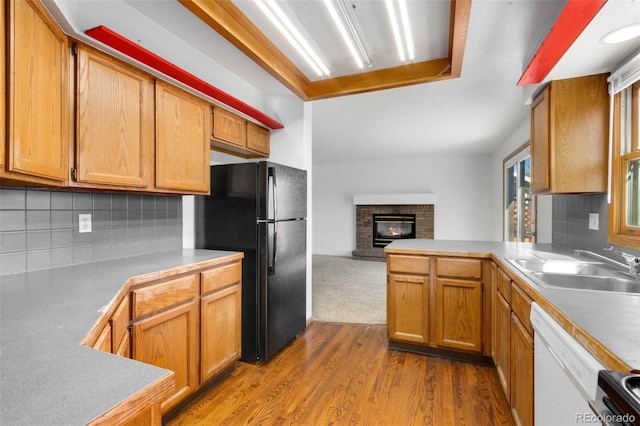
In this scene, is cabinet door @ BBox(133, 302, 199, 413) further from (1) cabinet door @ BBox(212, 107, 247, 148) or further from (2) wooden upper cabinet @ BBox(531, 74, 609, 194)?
(2) wooden upper cabinet @ BBox(531, 74, 609, 194)

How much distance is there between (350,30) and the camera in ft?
6.37

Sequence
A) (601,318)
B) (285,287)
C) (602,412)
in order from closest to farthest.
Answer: (602,412) < (601,318) < (285,287)

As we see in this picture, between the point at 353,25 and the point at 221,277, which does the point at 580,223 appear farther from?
the point at 221,277

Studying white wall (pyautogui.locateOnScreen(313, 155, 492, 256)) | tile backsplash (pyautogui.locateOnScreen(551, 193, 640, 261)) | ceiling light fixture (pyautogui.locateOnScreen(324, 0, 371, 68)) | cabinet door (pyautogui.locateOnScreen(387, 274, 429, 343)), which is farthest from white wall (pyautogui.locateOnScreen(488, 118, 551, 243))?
ceiling light fixture (pyautogui.locateOnScreen(324, 0, 371, 68))

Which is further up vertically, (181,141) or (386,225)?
(181,141)

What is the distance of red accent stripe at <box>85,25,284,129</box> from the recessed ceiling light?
2.26 metres

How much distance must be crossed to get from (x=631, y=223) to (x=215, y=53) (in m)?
3.03

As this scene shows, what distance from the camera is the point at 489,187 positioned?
6.62 meters

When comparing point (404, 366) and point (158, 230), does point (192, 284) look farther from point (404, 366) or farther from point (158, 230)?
point (404, 366)

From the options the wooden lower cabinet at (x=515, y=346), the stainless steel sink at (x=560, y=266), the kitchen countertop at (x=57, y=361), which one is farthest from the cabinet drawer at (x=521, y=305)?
the kitchen countertop at (x=57, y=361)

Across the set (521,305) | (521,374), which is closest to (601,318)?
(521,305)

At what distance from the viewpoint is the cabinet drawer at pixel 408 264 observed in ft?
8.10

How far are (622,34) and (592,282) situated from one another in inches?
48.2

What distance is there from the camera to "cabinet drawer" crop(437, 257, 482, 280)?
2.31m
